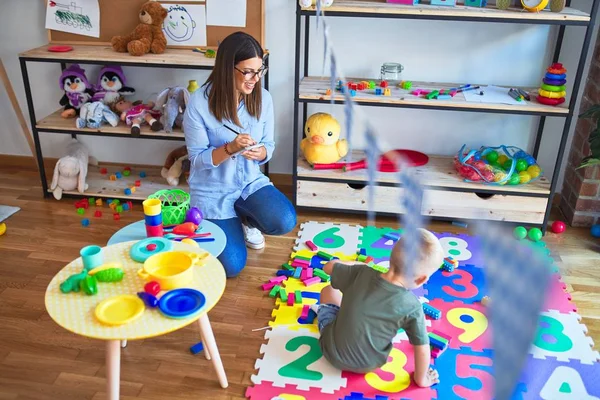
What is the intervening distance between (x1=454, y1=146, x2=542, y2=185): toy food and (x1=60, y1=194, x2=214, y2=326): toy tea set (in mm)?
1401

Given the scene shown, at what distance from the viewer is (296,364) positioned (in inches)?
67.0

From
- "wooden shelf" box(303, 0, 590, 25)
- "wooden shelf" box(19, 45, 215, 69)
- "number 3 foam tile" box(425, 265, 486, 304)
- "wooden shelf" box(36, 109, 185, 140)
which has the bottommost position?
"number 3 foam tile" box(425, 265, 486, 304)

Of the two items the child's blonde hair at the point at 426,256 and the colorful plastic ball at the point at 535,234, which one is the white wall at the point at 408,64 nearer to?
the colorful plastic ball at the point at 535,234

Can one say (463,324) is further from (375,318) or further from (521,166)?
(521,166)

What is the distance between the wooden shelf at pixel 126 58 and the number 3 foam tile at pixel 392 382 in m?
1.45

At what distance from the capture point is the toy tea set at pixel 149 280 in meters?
1.32

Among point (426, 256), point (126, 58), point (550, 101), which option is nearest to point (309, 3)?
point (126, 58)

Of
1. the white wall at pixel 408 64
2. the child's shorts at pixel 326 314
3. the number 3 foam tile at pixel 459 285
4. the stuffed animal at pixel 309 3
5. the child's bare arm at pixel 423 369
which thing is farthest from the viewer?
the white wall at pixel 408 64

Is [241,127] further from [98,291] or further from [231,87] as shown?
[98,291]

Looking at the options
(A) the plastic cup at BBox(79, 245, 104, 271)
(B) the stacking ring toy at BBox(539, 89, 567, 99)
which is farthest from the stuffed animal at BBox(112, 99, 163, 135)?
(B) the stacking ring toy at BBox(539, 89, 567, 99)

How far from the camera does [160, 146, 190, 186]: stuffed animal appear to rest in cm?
276

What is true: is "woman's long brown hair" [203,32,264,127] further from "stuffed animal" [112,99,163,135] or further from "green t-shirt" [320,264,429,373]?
"green t-shirt" [320,264,429,373]

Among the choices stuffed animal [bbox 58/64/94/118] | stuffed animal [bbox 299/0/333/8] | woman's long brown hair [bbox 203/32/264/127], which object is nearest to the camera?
woman's long brown hair [bbox 203/32/264/127]

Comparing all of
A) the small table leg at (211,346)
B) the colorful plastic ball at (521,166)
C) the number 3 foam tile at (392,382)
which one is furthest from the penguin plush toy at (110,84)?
the colorful plastic ball at (521,166)
